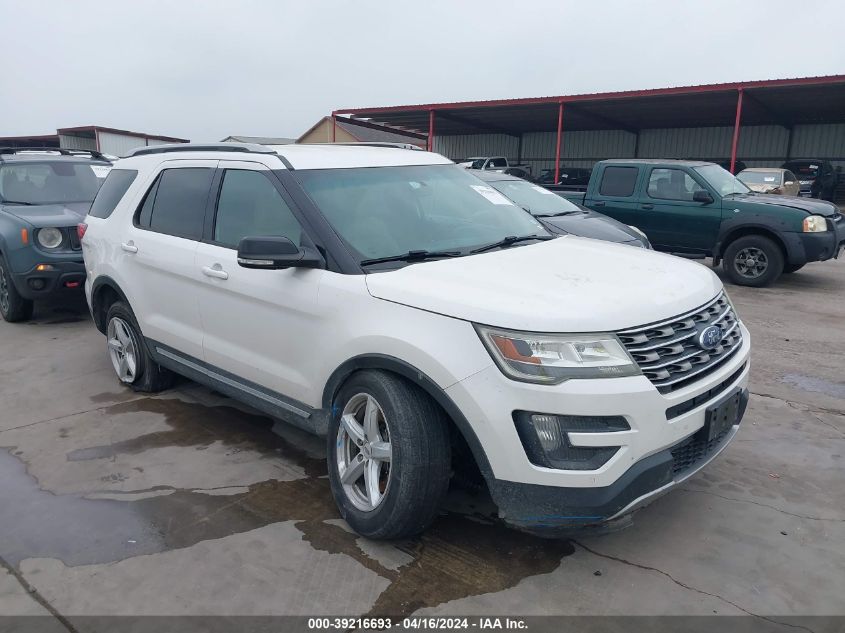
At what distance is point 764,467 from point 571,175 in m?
20.7

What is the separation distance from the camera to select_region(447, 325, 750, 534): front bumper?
2.55m

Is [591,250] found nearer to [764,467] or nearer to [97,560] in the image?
[764,467]

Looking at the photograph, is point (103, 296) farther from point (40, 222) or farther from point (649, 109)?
point (649, 109)

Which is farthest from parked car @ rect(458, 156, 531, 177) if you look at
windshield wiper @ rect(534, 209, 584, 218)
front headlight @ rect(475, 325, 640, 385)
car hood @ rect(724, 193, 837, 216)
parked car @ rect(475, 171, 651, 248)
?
front headlight @ rect(475, 325, 640, 385)

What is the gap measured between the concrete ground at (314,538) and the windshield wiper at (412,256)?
1.27 m

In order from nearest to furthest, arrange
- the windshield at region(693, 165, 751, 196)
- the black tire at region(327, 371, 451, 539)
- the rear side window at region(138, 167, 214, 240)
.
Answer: the black tire at region(327, 371, 451, 539), the rear side window at region(138, 167, 214, 240), the windshield at region(693, 165, 751, 196)

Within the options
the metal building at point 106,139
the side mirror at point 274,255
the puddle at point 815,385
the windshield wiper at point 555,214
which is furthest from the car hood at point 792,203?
the metal building at point 106,139

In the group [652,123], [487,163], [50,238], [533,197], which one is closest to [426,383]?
[50,238]

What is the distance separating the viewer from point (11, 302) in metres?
7.37

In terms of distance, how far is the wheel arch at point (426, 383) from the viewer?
2.70 metres

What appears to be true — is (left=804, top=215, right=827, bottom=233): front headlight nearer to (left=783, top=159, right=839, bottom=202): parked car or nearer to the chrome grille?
the chrome grille

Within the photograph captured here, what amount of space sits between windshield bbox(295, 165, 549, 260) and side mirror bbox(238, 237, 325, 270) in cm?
22

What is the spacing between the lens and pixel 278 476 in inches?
151
